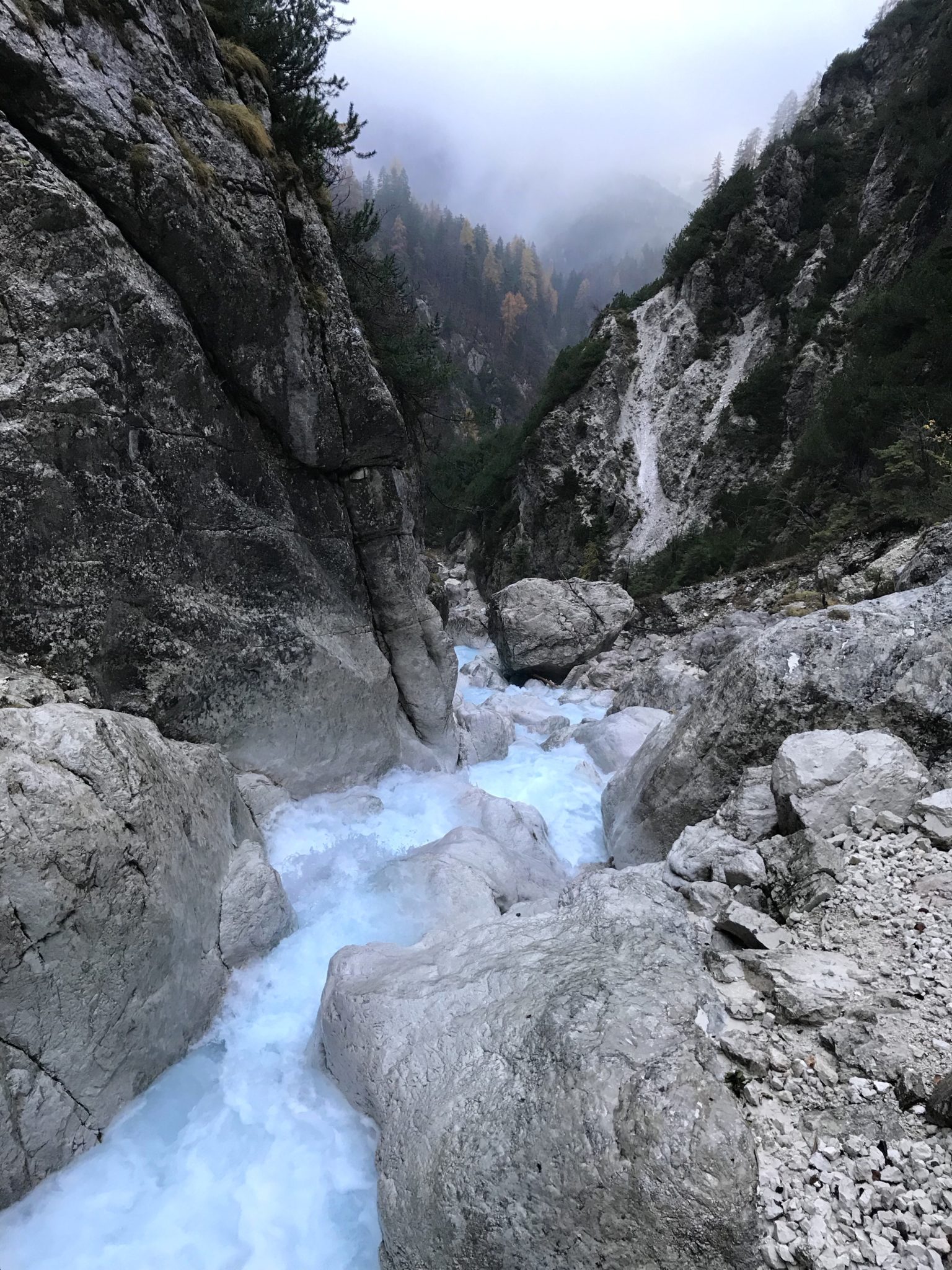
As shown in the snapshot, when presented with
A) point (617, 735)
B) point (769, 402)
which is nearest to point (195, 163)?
point (617, 735)

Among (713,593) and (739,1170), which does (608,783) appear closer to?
(739,1170)

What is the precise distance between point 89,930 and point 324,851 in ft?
12.8

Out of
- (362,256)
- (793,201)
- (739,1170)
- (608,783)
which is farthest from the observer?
(793,201)

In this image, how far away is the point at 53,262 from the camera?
19.4 feet

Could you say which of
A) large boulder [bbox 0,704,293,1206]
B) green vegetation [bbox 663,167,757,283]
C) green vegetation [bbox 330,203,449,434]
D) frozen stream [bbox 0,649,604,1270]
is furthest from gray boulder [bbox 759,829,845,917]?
green vegetation [bbox 663,167,757,283]

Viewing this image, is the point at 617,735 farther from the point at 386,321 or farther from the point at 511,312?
the point at 511,312

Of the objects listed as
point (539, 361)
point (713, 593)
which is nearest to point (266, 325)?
point (713, 593)

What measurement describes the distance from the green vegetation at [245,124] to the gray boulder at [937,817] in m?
11.4

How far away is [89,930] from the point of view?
14.7 ft

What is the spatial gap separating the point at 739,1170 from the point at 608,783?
7.85m

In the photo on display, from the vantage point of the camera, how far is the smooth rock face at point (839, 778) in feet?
17.7

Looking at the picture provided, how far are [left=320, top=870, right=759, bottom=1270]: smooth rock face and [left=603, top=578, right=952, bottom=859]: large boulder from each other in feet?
9.22

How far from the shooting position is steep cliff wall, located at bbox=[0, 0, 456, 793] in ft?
19.5

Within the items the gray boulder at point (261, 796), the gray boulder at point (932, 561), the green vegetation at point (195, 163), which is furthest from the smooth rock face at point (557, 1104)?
the green vegetation at point (195, 163)
